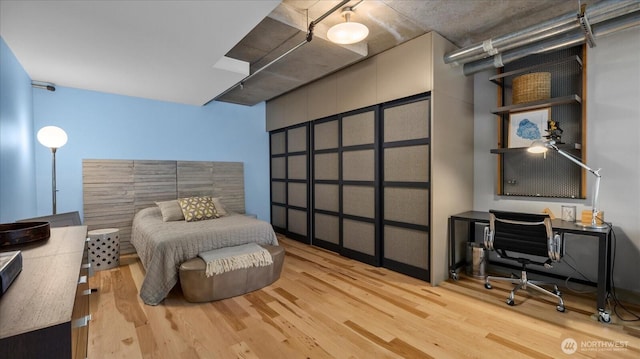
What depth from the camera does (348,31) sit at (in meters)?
2.41

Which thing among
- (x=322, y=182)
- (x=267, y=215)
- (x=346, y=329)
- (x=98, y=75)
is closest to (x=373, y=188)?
(x=322, y=182)

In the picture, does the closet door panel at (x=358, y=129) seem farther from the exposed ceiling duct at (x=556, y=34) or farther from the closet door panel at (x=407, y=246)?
the closet door panel at (x=407, y=246)

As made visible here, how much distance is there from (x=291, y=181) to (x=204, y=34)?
3145mm

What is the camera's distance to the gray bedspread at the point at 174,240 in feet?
8.70

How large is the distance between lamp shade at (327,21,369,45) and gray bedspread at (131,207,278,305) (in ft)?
7.27

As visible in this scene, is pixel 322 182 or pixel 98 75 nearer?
pixel 98 75

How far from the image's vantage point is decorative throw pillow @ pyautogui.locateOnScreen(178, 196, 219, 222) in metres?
3.80

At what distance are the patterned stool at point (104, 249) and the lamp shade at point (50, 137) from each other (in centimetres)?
116

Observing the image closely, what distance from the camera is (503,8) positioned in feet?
8.35

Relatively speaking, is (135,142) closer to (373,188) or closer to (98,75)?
(98,75)

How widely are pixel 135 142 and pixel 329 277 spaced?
3.56m

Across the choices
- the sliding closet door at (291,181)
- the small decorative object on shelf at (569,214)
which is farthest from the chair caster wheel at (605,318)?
the sliding closet door at (291,181)

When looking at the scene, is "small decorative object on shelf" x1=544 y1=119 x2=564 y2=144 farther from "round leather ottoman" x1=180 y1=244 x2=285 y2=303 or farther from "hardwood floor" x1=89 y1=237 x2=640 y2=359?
"round leather ottoman" x1=180 y1=244 x2=285 y2=303

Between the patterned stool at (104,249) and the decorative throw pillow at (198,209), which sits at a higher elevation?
the decorative throw pillow at (198,209)
